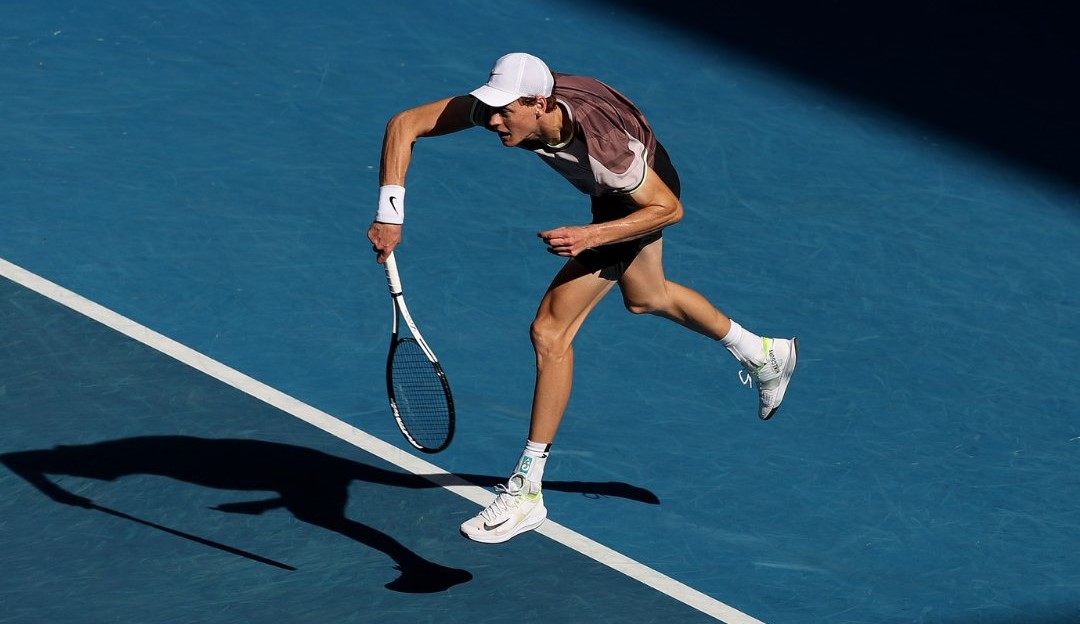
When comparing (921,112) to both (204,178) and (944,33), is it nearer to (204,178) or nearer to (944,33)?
(944,33)

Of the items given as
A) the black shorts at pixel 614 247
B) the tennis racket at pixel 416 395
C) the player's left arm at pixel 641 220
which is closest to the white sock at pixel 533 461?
the tennis racket at pixel 416 395

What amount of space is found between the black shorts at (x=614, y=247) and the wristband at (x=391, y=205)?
0.88 m

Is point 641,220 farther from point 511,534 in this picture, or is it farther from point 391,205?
point 511,534

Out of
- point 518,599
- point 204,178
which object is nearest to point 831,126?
point 204,178

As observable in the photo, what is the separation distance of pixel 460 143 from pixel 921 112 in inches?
137

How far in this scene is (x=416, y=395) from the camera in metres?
A: 7.74

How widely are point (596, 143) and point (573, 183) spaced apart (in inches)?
17.3

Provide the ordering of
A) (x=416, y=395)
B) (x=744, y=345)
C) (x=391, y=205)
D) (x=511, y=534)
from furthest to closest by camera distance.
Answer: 1. (x=744, y=345)
2. (x=416, y=395)
3. (x=511, y=534)
4. (x=391, y=205)

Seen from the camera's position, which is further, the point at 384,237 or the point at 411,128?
the point at 411,128

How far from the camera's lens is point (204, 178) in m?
11.4

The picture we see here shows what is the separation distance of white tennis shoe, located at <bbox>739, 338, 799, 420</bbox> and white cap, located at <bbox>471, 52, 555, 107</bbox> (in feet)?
7.82

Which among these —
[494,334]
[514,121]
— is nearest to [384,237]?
[514,121]

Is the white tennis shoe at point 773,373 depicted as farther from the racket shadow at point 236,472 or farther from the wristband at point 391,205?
the wristband at point 391,205

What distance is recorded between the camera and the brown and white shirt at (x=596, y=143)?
23.3ft
